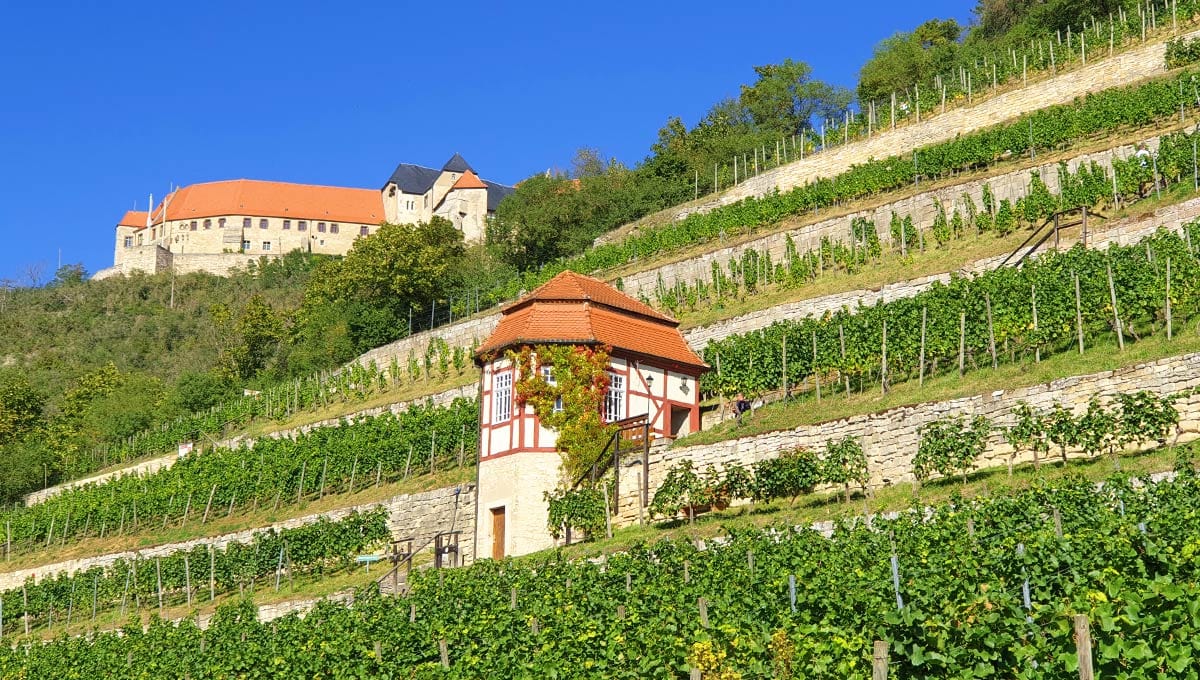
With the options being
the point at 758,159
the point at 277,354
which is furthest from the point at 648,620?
the point at 277,354

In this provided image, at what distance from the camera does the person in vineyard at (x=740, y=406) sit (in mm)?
28141

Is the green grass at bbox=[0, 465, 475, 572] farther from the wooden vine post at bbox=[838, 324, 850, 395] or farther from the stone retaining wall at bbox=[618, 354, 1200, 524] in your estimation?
the wooden vine post at bbox=[838, 324, 850, 395]

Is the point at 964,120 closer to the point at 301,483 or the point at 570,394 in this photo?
the point at 570,394

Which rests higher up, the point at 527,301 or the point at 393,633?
the point at 527,301

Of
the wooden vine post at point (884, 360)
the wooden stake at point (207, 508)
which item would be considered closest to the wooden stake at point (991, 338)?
the wooden vine post at point (884, 360)


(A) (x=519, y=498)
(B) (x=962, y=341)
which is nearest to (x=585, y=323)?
(A) (x=519, y=498)

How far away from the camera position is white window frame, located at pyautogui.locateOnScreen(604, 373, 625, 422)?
2764cm

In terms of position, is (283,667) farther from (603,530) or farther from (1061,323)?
(1061,323)

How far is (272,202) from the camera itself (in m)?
107

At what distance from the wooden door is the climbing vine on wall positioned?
1.65 meters

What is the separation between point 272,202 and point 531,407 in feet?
277

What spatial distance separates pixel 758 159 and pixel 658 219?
8973mm

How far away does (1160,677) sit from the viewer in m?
9.16

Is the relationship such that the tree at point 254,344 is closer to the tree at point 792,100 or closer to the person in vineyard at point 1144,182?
the tree at point 792,100
